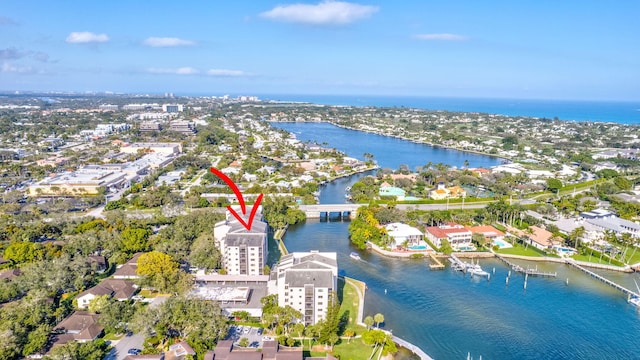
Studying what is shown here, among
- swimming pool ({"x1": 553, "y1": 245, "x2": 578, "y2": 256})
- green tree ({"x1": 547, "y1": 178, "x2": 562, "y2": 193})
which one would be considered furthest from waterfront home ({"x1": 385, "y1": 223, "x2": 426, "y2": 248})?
green tree ({"x1": 547, "y1": 178, "x2": 562, "y2": 193})

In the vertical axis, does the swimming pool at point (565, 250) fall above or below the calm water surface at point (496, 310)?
above

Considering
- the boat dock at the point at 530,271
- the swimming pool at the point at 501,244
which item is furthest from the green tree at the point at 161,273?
the swimming pool at the point at 501,244

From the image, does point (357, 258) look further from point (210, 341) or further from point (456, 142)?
point (456, 142)

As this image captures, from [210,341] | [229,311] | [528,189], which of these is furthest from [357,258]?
[528,189]

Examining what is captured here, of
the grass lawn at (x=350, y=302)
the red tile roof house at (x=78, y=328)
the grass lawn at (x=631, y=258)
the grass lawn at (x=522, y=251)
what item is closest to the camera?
the red tile roof house at (x=78, y=328)

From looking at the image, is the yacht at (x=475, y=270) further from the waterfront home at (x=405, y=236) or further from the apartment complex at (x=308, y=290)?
the apartment complex at (x=308, y=290)

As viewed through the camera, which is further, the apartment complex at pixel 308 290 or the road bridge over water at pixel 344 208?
the road bridge over water at pixel 344 208

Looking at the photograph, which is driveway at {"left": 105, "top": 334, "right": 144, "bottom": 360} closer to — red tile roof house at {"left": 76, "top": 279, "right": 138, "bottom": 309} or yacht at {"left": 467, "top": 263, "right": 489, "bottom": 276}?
red tile roof house at {"left": 76, "top": 279, "right": 138, "bottom": 309}
